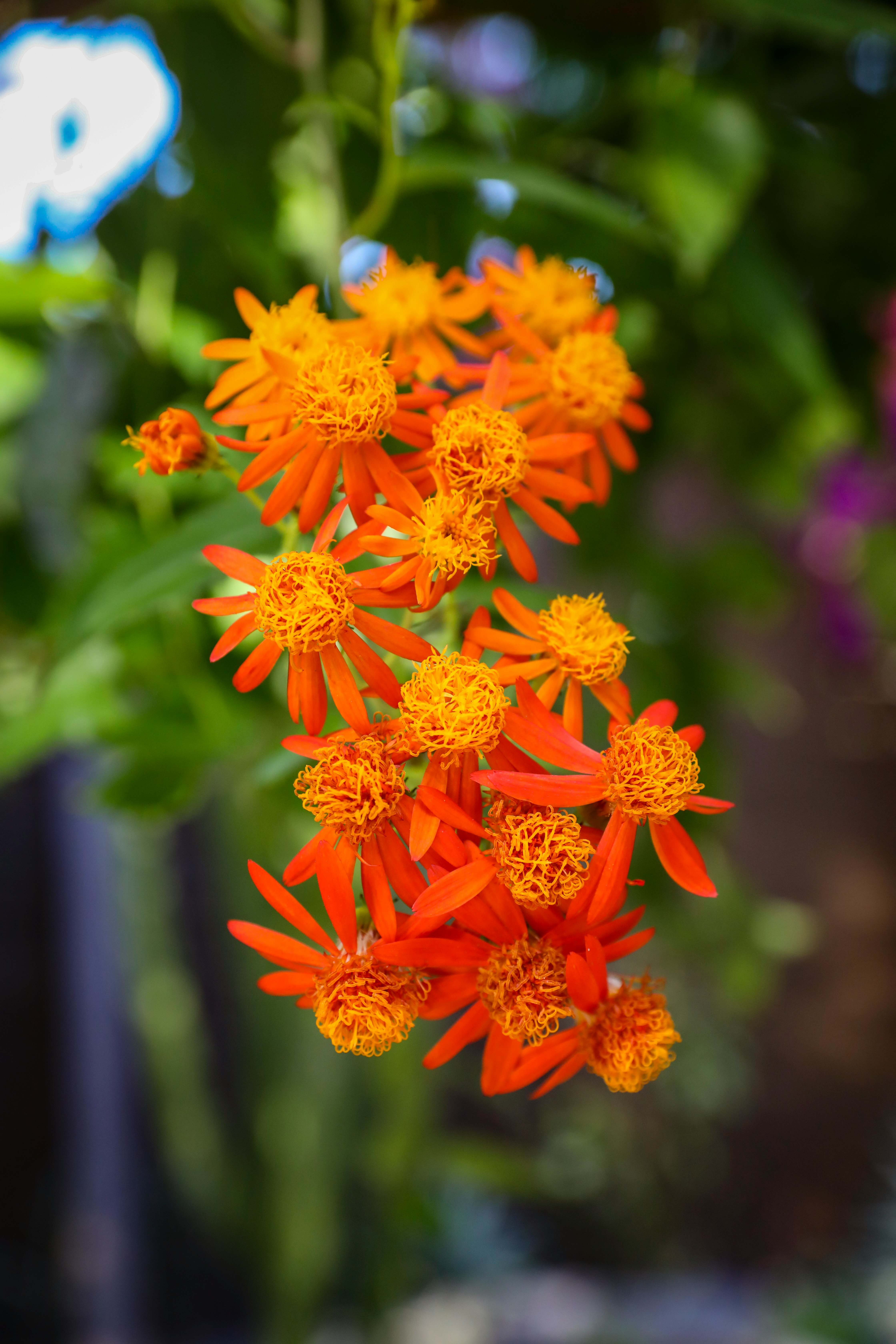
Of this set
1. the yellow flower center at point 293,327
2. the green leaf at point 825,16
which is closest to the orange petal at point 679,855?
the yellow flower center at point 293,327

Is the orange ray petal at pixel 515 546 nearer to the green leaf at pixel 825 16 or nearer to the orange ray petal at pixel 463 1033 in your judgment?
the orange ray petal at pixel 463 1033

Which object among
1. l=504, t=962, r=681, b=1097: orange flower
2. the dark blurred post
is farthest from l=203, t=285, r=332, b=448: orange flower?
the dark blurred post

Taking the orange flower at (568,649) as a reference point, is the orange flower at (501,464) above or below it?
above

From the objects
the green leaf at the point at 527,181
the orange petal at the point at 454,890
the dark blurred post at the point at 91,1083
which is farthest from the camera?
the dark blurred post at the point at 91,1083

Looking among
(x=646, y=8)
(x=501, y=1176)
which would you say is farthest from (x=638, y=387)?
(x=501, y=1176)

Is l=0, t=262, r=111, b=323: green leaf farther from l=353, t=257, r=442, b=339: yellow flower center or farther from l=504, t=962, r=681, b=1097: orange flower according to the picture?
l=504, t=962, r=681, b=1097: orange flower

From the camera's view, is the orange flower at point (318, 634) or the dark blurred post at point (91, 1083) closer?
the orange flower at point (318, 634)

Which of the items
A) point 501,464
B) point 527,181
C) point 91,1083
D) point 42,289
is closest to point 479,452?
point 501,464

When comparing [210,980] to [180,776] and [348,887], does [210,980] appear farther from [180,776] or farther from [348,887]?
[348,887]
